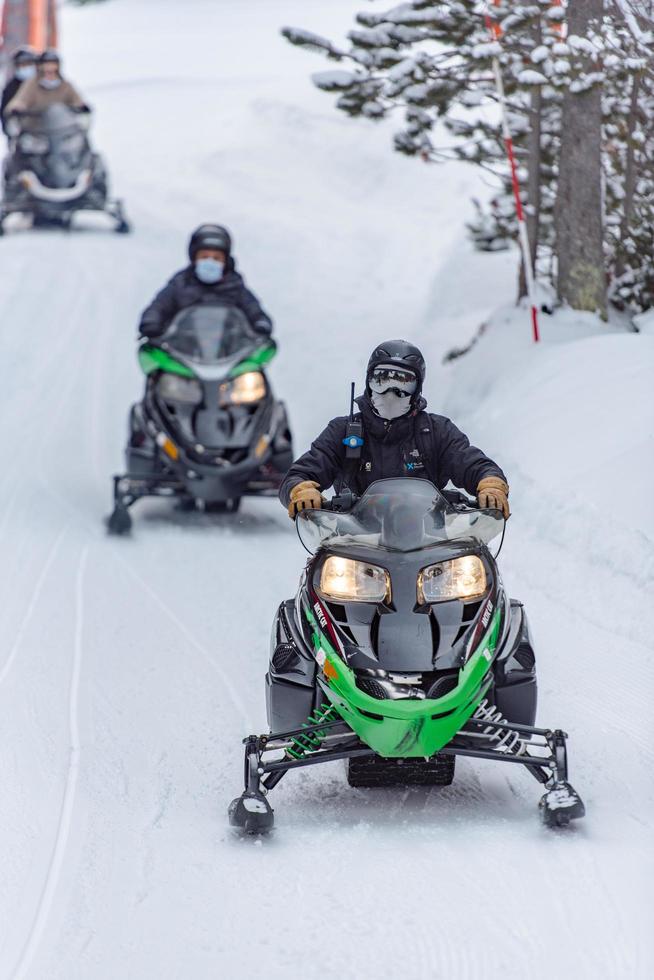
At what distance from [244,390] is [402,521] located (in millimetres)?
5516

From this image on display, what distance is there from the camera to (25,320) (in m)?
16.6

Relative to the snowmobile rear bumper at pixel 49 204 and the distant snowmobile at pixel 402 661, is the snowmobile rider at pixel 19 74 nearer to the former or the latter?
the snowmobile rear bumper at pixel 49 204

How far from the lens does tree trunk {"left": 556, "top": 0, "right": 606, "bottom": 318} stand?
1178cm

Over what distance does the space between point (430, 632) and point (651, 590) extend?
9.28ft

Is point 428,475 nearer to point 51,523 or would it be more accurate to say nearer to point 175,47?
point 51,523

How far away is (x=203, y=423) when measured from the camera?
10.2 metres

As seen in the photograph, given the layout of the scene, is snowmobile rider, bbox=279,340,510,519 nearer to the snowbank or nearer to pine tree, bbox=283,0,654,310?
the snowbank

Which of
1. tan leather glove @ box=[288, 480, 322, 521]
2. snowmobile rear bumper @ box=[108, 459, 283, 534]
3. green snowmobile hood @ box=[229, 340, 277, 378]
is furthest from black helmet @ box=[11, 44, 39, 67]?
tan leather glove @ box=[288, 480, 322, 521]

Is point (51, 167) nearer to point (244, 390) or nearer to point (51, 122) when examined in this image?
point (51, 122)

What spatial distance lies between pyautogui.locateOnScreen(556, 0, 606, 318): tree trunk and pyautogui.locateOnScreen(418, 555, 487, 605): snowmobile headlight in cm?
739

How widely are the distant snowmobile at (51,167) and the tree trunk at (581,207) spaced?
8687mm

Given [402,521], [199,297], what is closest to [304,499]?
[402,521]

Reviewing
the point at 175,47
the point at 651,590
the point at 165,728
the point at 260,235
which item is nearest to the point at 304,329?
the point at 260,235

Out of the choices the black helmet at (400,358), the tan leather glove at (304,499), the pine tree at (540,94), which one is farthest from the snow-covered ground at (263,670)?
the black helmet at (400,358)
